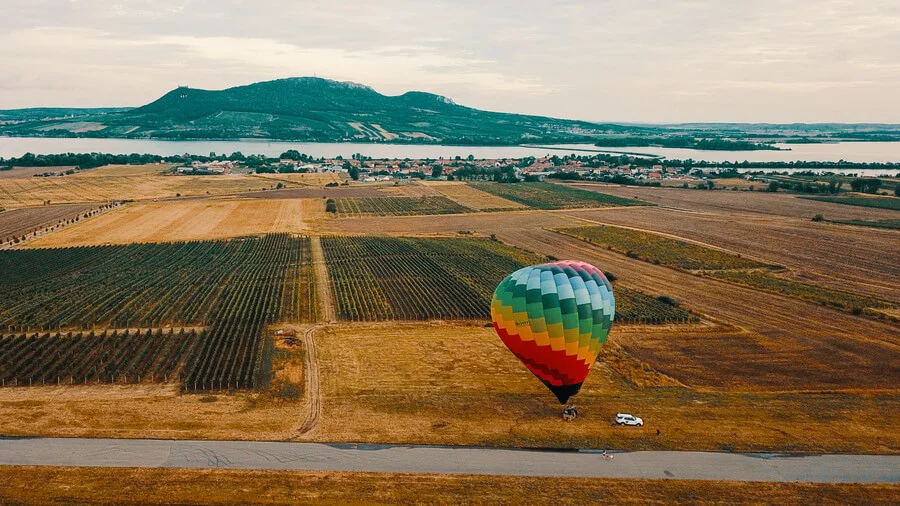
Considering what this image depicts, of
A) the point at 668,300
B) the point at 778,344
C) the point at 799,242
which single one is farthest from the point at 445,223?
the point at 778,344

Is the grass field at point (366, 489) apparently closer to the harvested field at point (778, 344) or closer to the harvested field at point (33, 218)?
the harvested field at point (778, 344)

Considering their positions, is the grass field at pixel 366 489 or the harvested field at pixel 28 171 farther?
the harvested field at pixel 28 171

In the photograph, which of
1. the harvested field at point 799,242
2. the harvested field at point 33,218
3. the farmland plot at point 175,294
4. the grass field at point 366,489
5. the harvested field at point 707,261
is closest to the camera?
the grass field at point 366,489

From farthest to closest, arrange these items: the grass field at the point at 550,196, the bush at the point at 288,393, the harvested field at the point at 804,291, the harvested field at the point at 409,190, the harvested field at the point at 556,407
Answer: the harvested field at the point at 409,190, the grass field at the point at 550,196, the harvested field at the point at 804,291, the bush at the point at 288,393, the harvested field at the point at 556,407

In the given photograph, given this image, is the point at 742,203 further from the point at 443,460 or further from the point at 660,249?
the point at 443,460

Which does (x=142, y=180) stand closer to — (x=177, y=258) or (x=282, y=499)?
(x=177, y=258)

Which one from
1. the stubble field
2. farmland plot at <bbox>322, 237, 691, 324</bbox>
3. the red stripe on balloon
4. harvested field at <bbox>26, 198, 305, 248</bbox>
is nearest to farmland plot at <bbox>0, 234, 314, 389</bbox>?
farmland plot at <bbox>322, 237, 691, 324</bbox>

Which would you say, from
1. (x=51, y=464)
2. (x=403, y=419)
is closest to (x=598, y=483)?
(x=403, y=419)

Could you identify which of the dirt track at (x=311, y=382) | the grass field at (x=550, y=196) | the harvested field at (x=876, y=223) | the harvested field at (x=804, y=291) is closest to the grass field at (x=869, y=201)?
the harvested field at (x=876, y=223)
